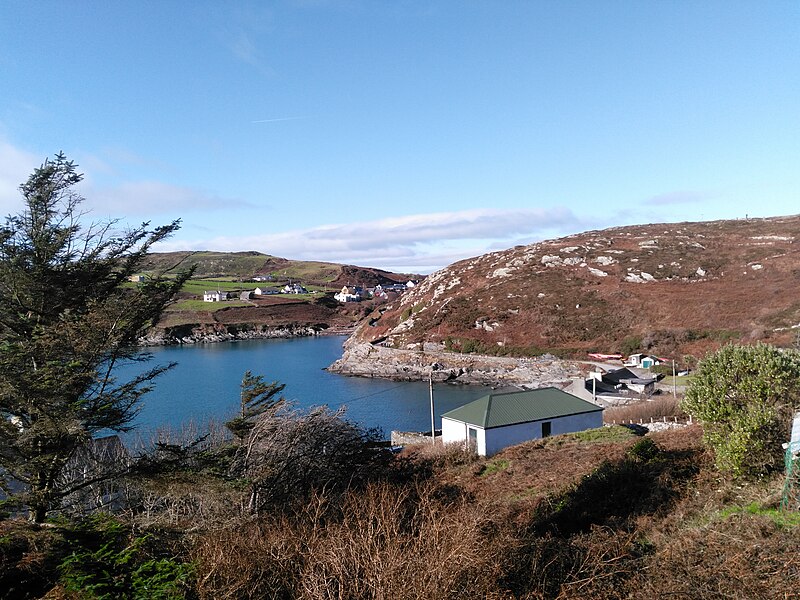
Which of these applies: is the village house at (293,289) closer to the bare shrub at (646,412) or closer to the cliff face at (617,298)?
the cliff face at (617,298)

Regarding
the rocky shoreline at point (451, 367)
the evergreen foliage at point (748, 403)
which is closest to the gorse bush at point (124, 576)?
the evergreen foliage at point (748, 403)

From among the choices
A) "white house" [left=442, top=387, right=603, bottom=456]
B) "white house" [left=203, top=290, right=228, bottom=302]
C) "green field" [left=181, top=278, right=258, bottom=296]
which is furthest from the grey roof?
"green field" [left=181, top=278, right=258, bottom=296]

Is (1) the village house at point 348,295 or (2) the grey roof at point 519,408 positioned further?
(1) the village house at point 348,295

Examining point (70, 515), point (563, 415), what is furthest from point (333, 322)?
point (70, 515)

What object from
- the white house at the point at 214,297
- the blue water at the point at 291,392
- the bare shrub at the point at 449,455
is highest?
the white house at the point at 214,297

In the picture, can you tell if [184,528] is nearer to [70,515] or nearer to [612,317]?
[70,515]

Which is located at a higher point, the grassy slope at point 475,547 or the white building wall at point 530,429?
the grassy slope at point 475,547

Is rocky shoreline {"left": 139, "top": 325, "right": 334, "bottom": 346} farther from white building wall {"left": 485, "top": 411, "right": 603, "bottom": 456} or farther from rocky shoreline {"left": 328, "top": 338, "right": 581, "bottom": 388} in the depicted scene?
white building wall {"left": 485, "top": 411, "right": 603, "bottom": 456}
